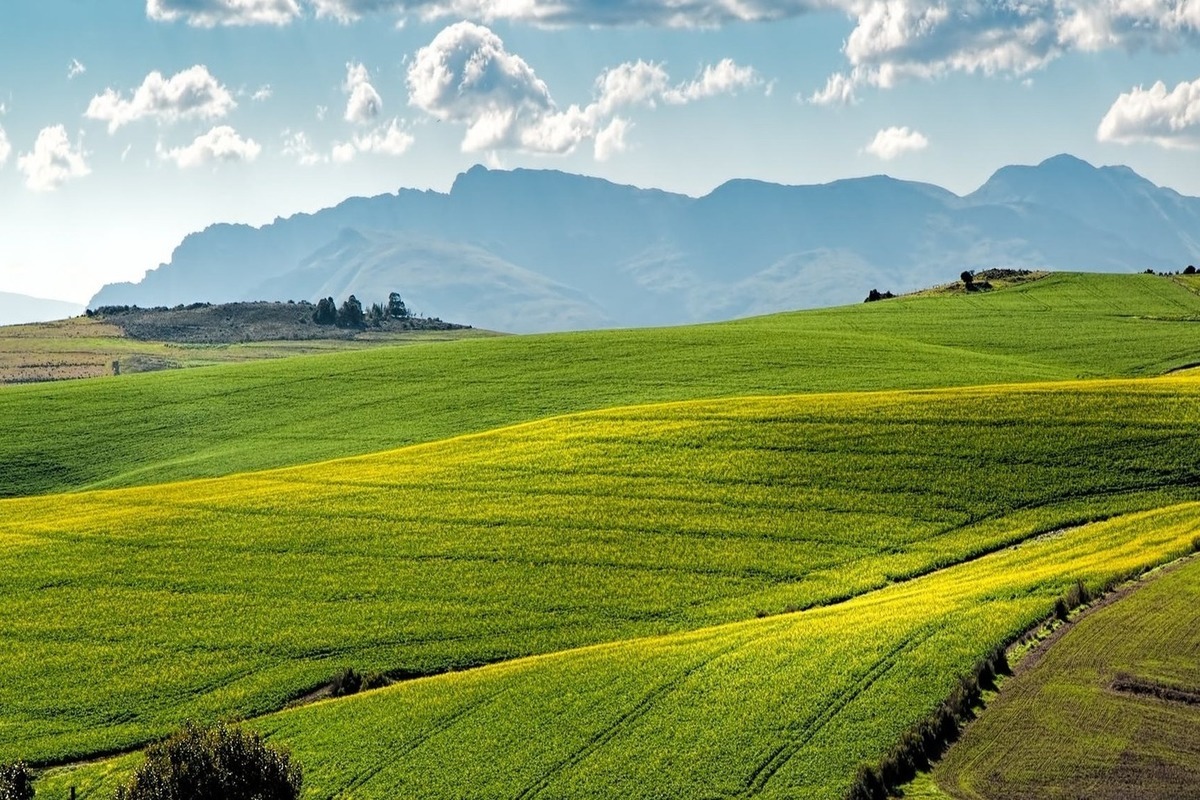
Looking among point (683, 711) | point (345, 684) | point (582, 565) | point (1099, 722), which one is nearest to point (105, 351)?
point (582, 565)

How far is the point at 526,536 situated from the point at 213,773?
18.3m

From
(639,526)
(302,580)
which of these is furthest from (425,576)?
(639,526)

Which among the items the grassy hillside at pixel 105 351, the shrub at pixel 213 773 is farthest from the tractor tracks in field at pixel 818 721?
the grassy hillside at pixel 105 351

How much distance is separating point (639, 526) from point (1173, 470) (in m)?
19.7

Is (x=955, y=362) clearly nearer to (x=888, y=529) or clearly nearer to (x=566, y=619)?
(x=888, y=529)

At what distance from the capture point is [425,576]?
37750mm

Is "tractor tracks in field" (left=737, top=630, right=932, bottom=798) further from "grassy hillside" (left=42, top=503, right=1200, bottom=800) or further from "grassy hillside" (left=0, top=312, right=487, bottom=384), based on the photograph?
"grassy hillside" (left=0, top=312, right=487, bottom=384)

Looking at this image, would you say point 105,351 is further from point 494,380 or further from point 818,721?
point 818,721

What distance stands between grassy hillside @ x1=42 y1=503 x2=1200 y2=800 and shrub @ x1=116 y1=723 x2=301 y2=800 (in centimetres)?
178

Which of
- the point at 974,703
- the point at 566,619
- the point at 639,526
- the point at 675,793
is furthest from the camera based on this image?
the point at 639,526

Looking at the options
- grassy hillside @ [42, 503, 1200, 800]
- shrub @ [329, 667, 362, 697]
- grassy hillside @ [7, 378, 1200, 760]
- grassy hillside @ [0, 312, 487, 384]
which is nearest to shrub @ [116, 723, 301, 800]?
grassy hillside @ [42, 503, 1200, 800]

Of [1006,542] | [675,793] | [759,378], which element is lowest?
[675,793]

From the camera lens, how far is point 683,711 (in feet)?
86.8

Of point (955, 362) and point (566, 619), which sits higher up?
point (955, 362)
